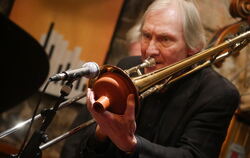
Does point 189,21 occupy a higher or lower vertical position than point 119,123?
higher

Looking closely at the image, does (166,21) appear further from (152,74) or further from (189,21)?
(152,74)

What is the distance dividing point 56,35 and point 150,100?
1.88 meters

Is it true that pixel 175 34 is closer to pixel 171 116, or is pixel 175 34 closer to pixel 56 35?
pixel 171 116

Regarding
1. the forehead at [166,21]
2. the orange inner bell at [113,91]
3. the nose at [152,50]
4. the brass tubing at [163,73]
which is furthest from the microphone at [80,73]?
the forehead at [166,21]

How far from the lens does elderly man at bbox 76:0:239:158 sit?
1.74 m

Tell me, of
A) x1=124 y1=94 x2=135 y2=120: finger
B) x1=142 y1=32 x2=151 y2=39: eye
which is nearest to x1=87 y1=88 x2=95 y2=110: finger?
x1=124 y1=94 x2=135 y2=120: finger

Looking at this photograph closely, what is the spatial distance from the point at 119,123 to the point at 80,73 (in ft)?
0.83

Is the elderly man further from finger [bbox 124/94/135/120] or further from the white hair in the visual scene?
finger [bbox 124/94/135/120]

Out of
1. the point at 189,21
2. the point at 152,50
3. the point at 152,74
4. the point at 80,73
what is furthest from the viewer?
the point at 189,21

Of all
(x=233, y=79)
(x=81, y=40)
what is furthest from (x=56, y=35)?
(x=233, y=79)

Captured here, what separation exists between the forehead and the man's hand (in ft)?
2.13

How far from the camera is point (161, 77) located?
1.59 meters

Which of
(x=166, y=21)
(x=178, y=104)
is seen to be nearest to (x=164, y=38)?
(x=166, y=21)

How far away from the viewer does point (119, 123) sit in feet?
4.69
